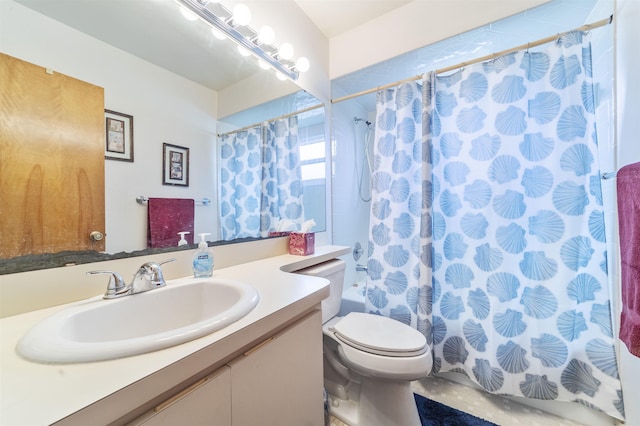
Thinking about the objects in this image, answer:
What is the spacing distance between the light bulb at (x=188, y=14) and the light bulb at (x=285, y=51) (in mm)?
457

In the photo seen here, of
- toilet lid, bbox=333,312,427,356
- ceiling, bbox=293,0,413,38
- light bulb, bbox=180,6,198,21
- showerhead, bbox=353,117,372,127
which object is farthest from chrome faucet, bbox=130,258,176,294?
showerhead, bbox=353,117,372,127

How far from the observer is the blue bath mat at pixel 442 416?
1.16m

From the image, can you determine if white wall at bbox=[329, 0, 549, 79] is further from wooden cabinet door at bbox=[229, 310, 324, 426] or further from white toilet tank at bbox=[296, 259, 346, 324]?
wooden cabinet door at bbox=[229, 310, 324, 426]

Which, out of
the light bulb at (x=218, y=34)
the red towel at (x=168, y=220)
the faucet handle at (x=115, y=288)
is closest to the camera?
the faucet handle at (x=115, y=288)

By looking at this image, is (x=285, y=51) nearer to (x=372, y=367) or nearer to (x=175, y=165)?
(x=175, y=165)

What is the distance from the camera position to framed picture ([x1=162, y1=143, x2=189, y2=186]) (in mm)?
894

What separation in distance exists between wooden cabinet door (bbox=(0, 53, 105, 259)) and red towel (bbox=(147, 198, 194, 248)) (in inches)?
5.4

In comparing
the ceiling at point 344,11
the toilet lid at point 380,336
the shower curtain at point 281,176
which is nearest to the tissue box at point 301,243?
the shower curtain at point 281,176

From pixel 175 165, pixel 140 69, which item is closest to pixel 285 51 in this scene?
pixel 140 69

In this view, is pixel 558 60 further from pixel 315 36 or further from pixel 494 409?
pixel 494 409

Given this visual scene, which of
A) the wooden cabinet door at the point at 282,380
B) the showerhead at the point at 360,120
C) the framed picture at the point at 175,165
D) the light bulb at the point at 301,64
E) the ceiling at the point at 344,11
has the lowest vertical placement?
the wooden cabinet door at the point at 282,380

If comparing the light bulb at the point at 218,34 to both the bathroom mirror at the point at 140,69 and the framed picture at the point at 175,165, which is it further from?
the framed picture at the point at 175,165

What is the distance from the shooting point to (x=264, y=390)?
61 cm

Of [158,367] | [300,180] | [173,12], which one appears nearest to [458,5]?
[300,180]
